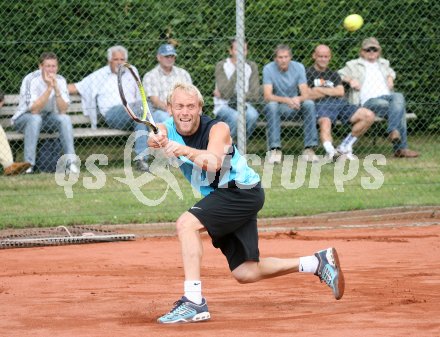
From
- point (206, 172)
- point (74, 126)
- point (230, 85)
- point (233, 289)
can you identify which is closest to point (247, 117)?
point (230, 85)

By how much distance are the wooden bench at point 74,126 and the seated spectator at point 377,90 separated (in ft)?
9.79

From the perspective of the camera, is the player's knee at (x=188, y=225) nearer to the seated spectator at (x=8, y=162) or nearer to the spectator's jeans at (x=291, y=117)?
the seated spectator at (x=8, y=162)

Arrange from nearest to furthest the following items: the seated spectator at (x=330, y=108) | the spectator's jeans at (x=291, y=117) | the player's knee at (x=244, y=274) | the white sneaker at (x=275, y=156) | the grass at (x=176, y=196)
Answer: the player's knee at (x=244, y=274) → the grass at (x=176, y=196) → the white sneaker at (x=275, y=156) → the spectator's jeans at (x=291, y=117) → the seated spectator at (x=330, y=108)

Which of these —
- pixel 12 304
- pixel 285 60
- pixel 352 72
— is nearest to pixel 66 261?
pixel 12 304

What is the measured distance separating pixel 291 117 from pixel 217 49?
4.76 ft

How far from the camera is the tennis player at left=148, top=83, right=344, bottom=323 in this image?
668 centimetres

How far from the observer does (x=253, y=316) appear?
6855mm

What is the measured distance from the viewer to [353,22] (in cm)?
1356

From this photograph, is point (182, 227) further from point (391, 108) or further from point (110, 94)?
point (391, 108)

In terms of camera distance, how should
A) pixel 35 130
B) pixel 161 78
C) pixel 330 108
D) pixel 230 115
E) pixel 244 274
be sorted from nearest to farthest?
pixel 244 274, pixel 35 130, pixel 230 115, pixel 161 78, pixel 330 108

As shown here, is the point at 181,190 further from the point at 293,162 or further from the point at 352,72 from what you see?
the point at 352,72

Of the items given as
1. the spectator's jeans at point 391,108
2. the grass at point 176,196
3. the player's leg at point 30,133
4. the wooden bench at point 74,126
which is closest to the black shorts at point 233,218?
the grass at point 176,196

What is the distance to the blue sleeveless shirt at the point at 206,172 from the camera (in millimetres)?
6973

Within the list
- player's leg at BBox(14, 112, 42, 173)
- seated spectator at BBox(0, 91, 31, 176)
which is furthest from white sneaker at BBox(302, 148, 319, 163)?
seated spectator at BBox(0, 91, 31, 176)
